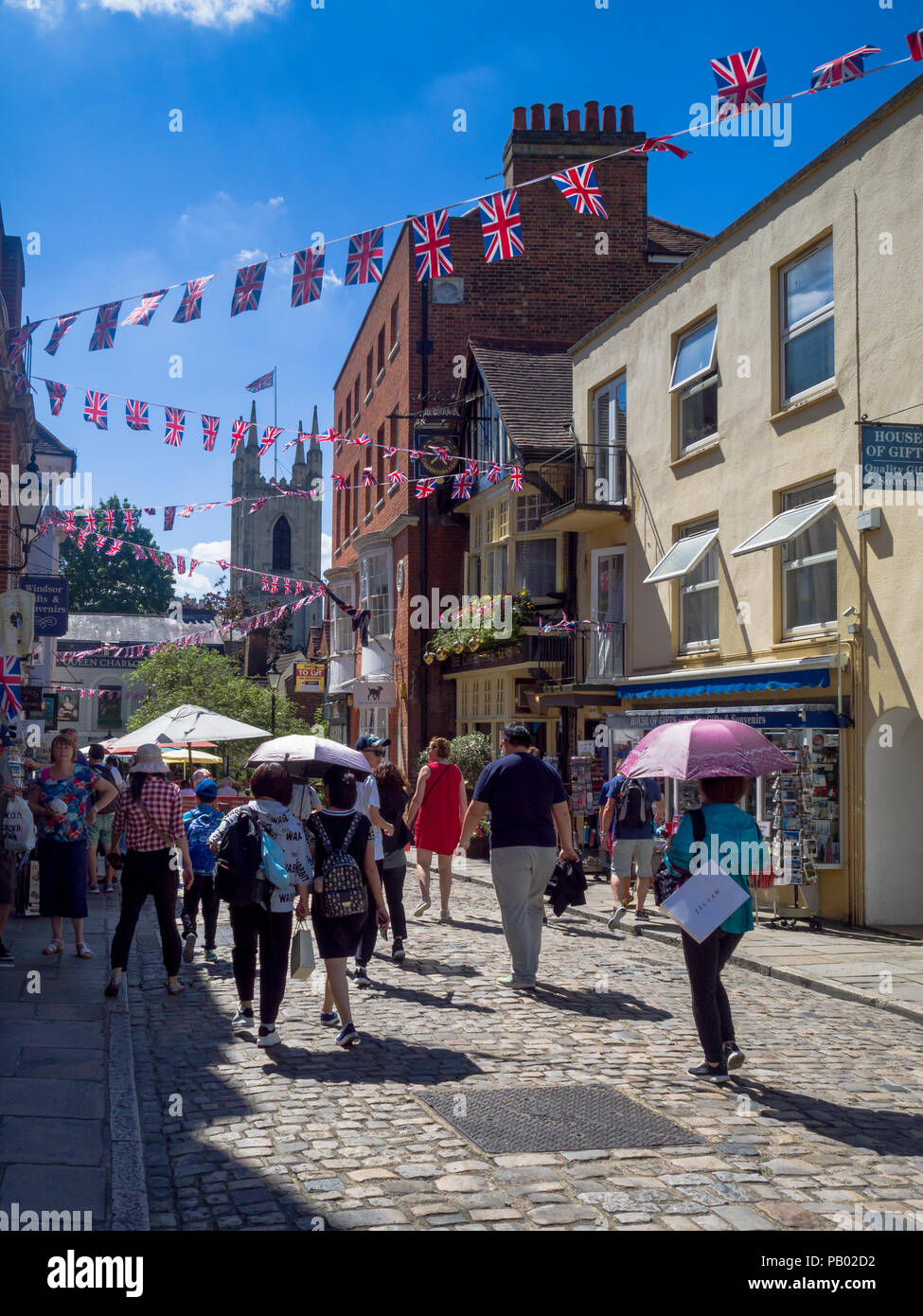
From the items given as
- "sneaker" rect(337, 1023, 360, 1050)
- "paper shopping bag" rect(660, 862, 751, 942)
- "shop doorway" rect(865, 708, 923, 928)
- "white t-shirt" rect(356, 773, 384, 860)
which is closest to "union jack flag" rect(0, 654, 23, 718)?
"white t-shirt" rect(356, 773, 384, 860)

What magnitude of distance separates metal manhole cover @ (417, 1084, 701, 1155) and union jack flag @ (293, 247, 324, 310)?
370 inches

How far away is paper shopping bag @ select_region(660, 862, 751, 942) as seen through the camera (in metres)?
6.51

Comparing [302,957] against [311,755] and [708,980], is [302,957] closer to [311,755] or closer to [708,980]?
[311,755]

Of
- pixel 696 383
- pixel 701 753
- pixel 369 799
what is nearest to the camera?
pixel 701 753

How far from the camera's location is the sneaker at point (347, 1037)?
23.5 ft

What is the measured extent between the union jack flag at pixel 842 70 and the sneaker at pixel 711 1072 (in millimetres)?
8007

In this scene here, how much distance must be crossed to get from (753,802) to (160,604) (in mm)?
70062

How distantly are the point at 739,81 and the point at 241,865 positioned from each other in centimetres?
805

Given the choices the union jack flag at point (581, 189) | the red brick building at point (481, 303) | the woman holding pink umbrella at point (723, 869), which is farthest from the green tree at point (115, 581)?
the woman holding pink umbrella at point (723, 869)

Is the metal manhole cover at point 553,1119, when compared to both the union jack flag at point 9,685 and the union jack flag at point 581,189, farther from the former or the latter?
the union jack flag at point 9,685

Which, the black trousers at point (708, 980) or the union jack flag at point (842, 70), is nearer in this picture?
the black trousers at point (708, 980)

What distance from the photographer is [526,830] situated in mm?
8914

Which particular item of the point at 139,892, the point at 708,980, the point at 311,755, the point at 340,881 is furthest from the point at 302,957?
the point at 708,980

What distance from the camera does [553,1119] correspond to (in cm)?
573
